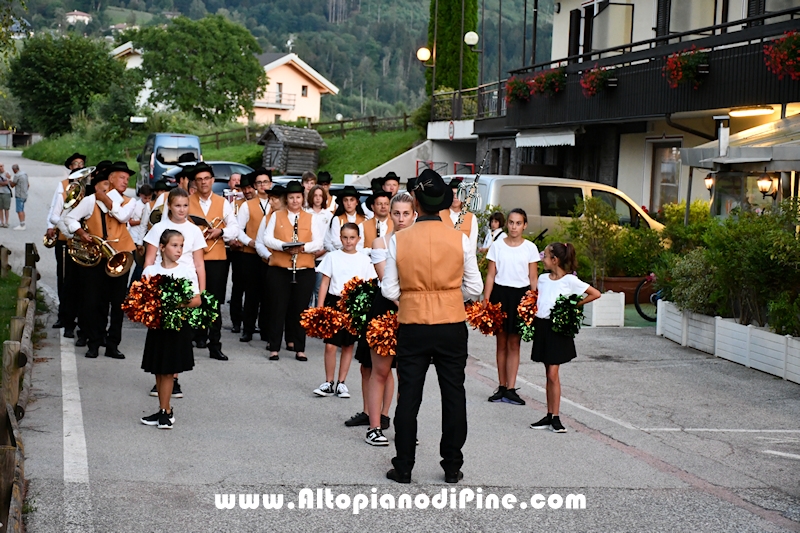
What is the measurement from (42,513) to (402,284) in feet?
8.61

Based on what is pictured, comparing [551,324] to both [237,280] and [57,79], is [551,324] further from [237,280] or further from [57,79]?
[57,79]

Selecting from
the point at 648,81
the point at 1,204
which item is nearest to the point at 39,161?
the point at 1,204

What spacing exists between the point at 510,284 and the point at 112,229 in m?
4.58

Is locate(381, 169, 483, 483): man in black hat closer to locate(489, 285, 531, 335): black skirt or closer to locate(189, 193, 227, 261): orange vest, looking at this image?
locate(489, 285, 531, 335): black skirt

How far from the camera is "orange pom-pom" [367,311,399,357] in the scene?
25.5 ft

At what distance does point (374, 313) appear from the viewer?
8.34 m

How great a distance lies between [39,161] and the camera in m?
64.1

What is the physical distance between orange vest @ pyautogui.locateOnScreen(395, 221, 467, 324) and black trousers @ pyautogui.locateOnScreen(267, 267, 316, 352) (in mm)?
5216

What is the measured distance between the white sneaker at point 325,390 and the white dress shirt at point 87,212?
3.33 metres

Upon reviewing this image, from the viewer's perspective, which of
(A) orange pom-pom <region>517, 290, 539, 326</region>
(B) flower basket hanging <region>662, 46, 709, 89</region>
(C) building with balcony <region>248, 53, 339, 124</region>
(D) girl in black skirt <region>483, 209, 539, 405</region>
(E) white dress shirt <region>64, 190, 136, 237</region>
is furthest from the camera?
(C) building with balcony <region>248, 53, 339, 124</region>

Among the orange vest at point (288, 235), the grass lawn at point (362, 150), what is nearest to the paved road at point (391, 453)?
the orange vest at point (288, 235)

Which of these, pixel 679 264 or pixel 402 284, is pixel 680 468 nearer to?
pixel 402 284

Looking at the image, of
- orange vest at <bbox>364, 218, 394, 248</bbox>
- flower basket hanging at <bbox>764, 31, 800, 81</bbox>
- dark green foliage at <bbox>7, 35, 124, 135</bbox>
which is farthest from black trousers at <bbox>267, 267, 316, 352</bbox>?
dark green foliage at <bbox>7, 35, 124, 135</bbox>

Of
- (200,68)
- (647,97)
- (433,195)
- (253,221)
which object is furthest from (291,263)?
(200,68)
